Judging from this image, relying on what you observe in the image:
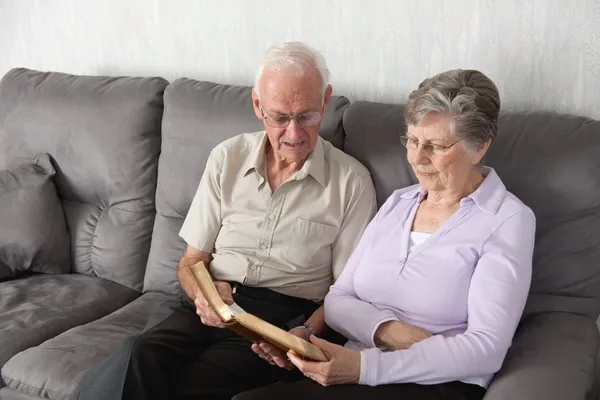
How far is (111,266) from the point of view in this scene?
235cm

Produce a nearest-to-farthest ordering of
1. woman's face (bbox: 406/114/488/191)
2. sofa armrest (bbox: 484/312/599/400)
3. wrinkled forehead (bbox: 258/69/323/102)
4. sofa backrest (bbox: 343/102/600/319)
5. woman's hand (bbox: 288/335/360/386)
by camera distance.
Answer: sofa armrest (bbox: 484/312/599/400) < woman's hand (bbox: 288/335/360/386) < woman's face (bbox: 406/114/488/191) < sofa backrest (bbox: 343/102/600/319) < wrinkled forehead (bbox: 258/69/323/102)

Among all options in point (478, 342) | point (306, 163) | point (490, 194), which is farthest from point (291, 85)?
point (478, 342)

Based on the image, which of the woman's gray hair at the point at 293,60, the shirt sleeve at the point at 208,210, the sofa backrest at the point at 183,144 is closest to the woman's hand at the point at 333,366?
the shirt sleeve at the point at 208,210

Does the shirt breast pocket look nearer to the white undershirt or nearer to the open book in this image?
the white undershirt

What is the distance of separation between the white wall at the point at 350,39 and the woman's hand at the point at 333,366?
3.17 ft

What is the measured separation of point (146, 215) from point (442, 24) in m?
1.13

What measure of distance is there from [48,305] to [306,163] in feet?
3.07

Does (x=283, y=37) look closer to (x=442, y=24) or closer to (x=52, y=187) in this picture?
(x=442, y=24)

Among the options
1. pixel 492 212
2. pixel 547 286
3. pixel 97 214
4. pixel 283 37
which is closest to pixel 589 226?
pixel 547 286

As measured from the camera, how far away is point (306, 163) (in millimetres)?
Answer: 1906

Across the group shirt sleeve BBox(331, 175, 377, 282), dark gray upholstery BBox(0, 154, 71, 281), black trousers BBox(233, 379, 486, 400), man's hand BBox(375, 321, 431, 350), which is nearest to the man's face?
shirt sleeve BBox(331, 175, 377, 282)

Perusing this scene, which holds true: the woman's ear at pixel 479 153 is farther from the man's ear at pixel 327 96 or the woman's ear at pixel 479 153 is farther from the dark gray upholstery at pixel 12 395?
the dark gray upholstery at pixel 12 395

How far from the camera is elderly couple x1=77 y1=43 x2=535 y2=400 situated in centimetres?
151

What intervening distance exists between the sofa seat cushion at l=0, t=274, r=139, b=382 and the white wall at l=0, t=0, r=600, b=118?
84 cm
